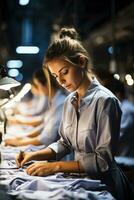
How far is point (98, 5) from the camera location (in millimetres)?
3859

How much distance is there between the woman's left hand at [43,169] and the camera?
221 centimetres

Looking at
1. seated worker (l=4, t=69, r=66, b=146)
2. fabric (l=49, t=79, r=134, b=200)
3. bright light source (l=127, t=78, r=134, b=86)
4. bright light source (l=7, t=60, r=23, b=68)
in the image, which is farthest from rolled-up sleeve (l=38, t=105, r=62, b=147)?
bright light source (l=127, t=78, r=134, b=86)

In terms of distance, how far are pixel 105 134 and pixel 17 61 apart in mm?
708

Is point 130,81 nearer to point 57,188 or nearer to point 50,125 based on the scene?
point 50,125

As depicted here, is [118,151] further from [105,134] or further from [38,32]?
[38,32]

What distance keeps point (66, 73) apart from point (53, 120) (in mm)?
323

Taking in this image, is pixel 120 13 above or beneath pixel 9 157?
above

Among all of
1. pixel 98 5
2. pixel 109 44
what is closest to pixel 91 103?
pixel 109 44

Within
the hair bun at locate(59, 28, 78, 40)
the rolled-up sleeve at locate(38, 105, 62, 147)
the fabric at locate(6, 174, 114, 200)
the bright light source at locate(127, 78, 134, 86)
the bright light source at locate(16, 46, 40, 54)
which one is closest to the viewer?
the fabric at locate(6, 174, 114, 200)

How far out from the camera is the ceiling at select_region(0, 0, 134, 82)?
2.53 meters

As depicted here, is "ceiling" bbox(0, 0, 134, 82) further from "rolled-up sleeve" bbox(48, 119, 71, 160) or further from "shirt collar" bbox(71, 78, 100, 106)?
"rolled-up sleeve" bbox(48, 119, 71, 160)

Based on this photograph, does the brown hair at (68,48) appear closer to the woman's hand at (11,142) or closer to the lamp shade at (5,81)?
the lamp shade at (5,81)

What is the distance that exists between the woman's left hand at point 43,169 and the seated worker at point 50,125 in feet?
0.55

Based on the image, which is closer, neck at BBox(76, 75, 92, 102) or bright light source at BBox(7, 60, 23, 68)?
neck at BBox(76, 75, 92, 102)
